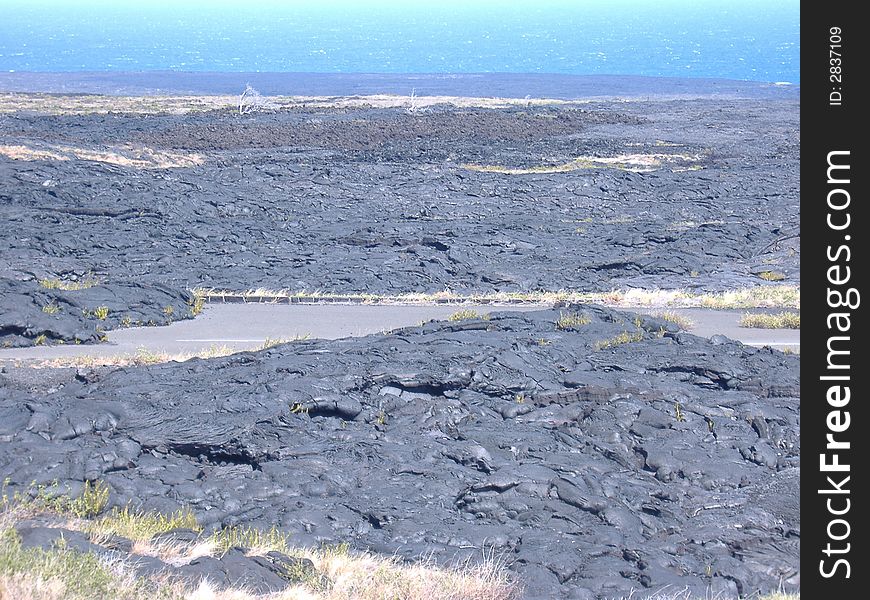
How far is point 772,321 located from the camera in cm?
1827

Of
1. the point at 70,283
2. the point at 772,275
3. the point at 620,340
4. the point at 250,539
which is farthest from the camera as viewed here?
the point at 772,275

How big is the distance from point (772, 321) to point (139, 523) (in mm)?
12992

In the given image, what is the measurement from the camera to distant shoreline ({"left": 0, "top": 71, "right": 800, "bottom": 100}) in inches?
3292

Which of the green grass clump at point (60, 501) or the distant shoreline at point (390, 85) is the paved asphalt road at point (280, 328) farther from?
the distant shoreline at point (390, 85)

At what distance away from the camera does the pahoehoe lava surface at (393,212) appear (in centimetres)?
2289

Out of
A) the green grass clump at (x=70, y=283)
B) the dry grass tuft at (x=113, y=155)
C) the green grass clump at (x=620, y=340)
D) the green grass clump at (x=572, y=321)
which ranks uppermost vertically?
A: the dry grass tuft at (x=113, y=155)

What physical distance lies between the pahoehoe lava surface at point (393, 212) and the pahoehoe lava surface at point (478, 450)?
633 centimetres

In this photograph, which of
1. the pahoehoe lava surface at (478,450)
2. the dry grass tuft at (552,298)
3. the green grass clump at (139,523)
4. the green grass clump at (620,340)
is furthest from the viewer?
the dry grass tuft at (552,298)

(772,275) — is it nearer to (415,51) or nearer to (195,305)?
(195,305)

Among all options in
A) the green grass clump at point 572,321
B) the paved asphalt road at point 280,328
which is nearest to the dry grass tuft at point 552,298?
the paved asphalt road at point 280,328

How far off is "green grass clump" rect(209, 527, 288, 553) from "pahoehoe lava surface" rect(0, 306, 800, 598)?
7.5 inches

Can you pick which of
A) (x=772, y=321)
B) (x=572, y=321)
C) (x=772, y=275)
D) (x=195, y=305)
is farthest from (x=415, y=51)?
(x=572, y=321)

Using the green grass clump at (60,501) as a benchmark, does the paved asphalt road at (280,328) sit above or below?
below
